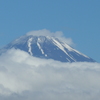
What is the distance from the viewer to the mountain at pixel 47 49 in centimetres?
15175

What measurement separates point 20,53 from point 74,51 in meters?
34.6

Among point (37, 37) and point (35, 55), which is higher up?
point (37, 37)

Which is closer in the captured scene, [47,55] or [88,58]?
[47,55]

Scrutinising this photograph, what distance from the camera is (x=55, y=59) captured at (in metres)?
148

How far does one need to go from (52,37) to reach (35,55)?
21.8 metres

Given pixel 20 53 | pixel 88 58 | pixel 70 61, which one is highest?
pixel 88 58

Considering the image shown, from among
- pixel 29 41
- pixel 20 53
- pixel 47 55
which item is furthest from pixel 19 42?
pixel 20 53

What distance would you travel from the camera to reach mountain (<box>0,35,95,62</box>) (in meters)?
152

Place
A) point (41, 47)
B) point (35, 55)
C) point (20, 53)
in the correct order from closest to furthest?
point (20, 53) → point (35, 55) → point (41, 47)

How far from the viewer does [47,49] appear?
156m

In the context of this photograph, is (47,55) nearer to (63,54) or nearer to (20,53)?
(63,54)

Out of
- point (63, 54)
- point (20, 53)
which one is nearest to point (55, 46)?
point (63, 54)

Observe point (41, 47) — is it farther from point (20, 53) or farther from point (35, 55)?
point (20, 53)

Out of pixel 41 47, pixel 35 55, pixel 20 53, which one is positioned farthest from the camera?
pixel 41 47
